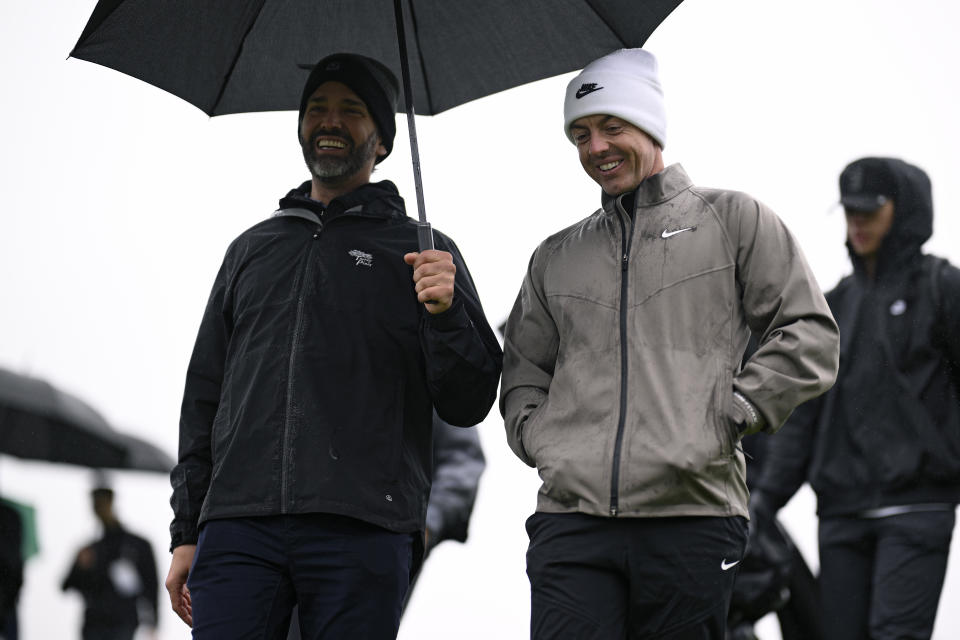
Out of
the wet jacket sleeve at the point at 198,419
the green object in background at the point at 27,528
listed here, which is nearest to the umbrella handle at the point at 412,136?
the wet jacket sleeve at the point at 198,419

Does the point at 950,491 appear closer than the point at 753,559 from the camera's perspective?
Yes

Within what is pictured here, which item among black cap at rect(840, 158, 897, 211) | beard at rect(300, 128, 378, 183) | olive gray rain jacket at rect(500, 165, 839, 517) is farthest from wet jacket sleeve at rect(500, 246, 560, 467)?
black cap at rect(840, 158, 897, 211)

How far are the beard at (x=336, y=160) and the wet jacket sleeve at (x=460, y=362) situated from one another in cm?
35

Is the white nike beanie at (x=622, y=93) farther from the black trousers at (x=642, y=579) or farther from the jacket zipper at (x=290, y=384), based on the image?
the black trousers at (x=642, y=579)

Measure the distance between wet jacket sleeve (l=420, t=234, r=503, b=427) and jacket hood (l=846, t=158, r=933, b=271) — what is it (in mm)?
2123

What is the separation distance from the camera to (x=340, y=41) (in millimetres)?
2777

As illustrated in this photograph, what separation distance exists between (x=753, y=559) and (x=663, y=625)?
94.3 inches

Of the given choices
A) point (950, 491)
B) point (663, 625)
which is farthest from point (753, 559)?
point (663, 625)

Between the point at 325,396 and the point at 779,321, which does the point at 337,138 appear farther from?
the point at 779,321

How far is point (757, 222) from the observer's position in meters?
2.25

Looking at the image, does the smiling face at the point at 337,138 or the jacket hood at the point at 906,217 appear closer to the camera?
the smiling face at the point at 337,138

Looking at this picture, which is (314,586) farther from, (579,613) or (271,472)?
(579,613)

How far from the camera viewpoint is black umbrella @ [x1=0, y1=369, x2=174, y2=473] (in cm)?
450

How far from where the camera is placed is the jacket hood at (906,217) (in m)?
4.11
